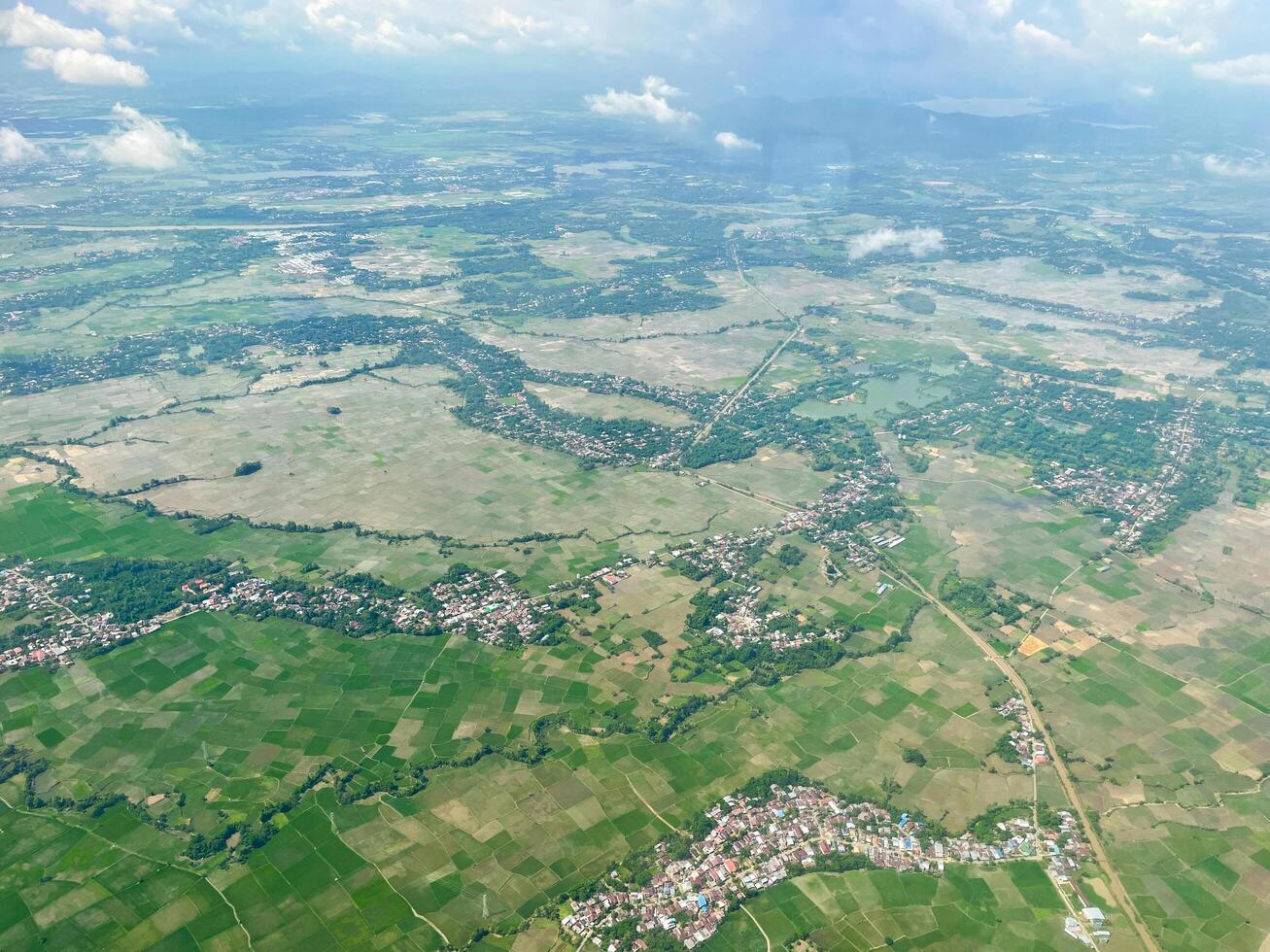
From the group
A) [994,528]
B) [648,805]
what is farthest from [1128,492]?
[648,805]

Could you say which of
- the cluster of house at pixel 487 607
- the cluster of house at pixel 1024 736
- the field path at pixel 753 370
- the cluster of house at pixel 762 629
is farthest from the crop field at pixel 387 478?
the cluster of house at pixel 1024 736

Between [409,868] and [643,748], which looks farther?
[643,748]

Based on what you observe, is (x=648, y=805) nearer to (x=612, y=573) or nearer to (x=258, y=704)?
(x=612, y=573)

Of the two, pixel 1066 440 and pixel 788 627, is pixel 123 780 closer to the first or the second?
pixel 788 627

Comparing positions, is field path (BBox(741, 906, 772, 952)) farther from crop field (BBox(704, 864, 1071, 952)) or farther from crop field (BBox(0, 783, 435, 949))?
crop field (BBox(0, 783, 435, 949))

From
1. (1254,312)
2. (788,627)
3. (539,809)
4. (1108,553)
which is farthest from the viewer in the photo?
(1254,312)

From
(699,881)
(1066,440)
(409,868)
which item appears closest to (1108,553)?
(1066,440)

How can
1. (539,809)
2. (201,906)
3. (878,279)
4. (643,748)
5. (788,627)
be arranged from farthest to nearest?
(878,279) < (788,627) < (643,748) < (539,809) < (201,906)
